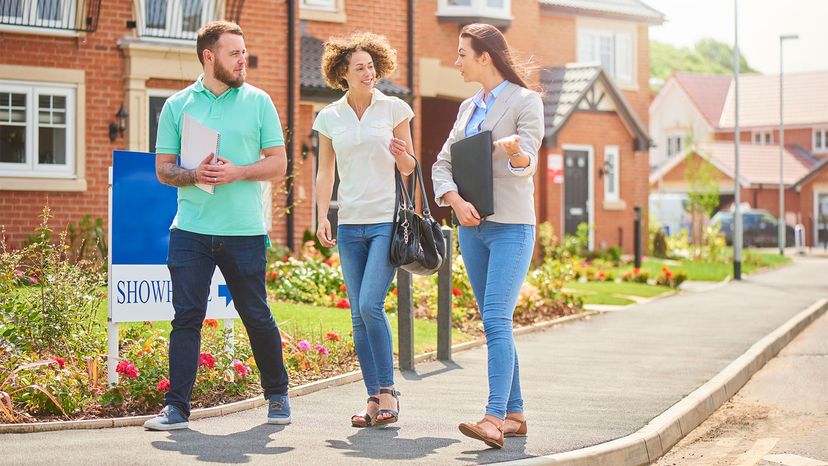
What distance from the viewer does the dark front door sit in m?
30.9

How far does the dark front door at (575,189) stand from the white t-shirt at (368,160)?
24.2m

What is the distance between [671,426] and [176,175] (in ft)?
10.9

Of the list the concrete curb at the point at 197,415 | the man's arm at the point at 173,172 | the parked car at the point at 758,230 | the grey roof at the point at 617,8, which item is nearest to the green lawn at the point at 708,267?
the grey roof at the point at 617,8

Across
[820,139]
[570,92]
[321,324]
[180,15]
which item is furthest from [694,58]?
[321,324]

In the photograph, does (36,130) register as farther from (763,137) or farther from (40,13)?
(763,137)

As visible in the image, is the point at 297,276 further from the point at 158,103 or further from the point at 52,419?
the point at 52,419

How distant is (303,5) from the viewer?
22234 millimetres

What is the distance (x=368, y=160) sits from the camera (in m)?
6.89

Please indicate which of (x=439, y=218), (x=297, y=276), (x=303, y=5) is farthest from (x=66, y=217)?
(x=439, y=218)

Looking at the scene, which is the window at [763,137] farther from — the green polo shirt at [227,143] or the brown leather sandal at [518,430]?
the green polo shirt at [227,143]

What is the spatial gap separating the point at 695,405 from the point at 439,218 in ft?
59.3

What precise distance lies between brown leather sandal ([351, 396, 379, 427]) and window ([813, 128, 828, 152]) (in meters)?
63.1

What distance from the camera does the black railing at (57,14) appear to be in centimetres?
1784

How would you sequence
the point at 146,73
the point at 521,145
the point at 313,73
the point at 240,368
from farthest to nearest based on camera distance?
1. the point at 313,73
2. the point at 146,73
3. the point at 240,368
4. the point at 521,145
